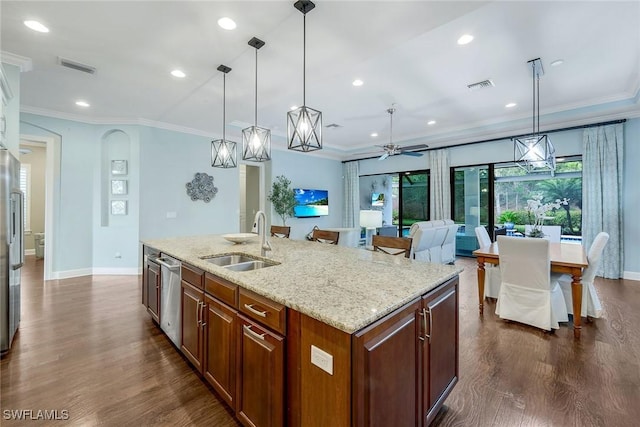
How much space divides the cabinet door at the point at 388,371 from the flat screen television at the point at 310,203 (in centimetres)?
638

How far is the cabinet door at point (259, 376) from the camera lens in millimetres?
1292

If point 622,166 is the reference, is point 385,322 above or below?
below

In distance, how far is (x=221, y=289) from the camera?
1.72m

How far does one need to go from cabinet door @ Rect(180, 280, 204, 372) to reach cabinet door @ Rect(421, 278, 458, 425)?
1436mm

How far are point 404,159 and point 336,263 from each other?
6.39 m

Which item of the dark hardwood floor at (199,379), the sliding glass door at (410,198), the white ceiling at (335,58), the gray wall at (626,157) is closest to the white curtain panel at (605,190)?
the gray wall at (626,157)

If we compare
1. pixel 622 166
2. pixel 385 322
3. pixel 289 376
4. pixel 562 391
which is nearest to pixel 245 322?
Result: pixel 289 376

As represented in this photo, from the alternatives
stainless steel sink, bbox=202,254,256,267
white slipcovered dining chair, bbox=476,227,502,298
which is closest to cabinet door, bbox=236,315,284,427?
stainless steel sink, bbox=202,254,256,267

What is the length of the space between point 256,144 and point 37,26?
2.15m

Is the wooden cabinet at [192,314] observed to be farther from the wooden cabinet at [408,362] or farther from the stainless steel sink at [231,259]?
the wooden cabinet at [408,362]

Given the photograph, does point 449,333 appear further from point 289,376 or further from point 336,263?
point 289,376

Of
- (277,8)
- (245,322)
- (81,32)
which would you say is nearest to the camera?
(245,322)

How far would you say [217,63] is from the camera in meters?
3.23

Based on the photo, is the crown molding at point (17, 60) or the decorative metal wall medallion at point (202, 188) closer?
the crown molding at point (17, 60)
